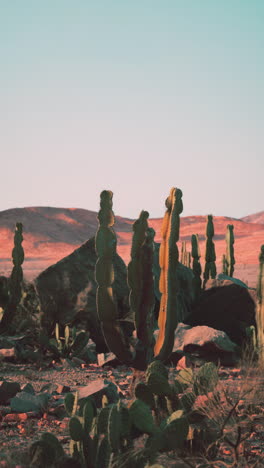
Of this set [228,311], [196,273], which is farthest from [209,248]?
[228,311]

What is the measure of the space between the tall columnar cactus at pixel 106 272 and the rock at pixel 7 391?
3.46 feet

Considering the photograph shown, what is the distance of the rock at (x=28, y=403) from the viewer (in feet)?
17.7

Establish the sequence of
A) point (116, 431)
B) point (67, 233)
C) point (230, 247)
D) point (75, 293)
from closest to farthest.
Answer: point (116, 431) → point (75, 293) → point (230, 247) → point (67, 233)

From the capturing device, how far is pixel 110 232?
6.04m

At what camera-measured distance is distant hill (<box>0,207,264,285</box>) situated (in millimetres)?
46906

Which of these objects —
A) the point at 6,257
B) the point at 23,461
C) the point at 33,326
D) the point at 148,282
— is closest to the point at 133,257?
the point at 148,282

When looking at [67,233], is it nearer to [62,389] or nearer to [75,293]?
[75,293]

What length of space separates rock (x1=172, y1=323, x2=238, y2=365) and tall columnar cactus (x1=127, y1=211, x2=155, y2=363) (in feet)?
6.70

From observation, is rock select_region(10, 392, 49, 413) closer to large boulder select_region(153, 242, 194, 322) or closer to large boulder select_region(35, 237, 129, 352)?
large boulder select_region(35, 237, 129, 352)

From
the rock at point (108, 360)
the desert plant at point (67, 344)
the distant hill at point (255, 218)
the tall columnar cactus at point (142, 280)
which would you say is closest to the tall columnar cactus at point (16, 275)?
the desert plant at point (67, 344)

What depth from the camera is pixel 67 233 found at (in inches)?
2411

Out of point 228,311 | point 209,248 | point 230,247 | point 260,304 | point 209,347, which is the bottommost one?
point 209,347

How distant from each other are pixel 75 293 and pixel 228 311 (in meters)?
2.51

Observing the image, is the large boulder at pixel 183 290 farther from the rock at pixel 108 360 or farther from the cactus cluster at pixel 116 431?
the cactus cluster at pixel 116 431
